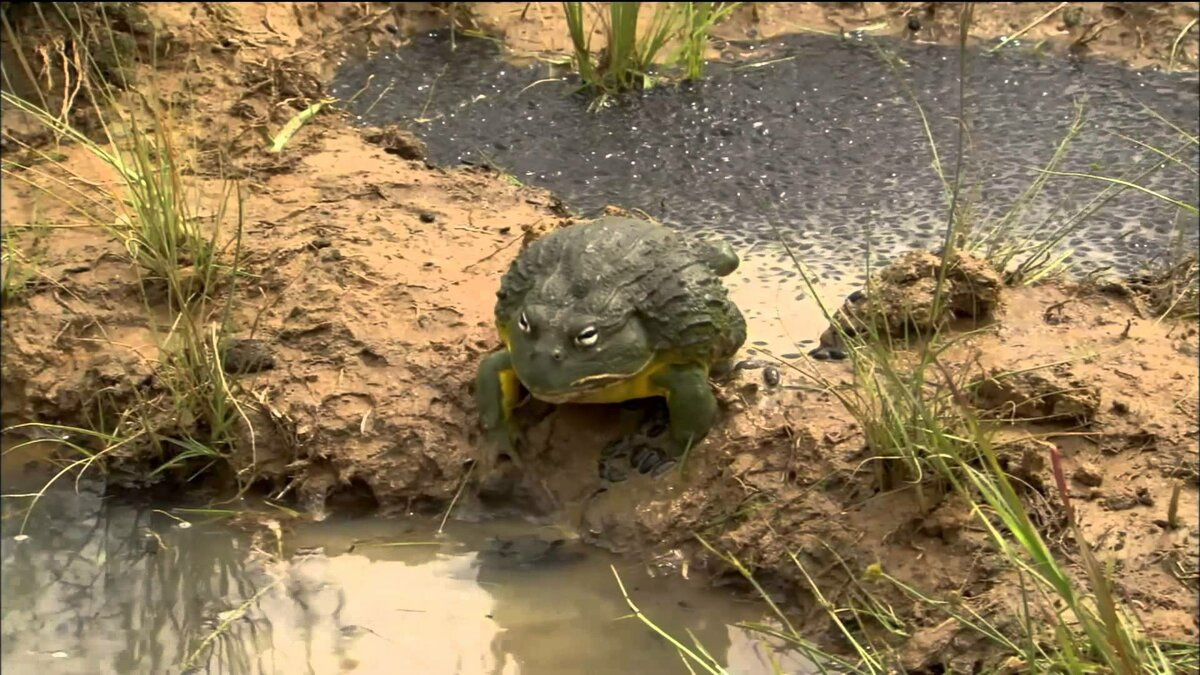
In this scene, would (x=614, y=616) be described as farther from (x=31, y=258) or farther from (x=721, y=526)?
(x=31, y=258)

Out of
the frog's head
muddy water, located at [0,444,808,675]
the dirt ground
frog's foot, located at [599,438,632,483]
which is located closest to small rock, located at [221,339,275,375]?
the dirt ground

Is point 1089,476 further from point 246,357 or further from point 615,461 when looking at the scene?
point 246,357

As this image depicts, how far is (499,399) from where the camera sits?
3539mm

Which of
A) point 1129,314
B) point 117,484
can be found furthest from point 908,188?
point 117,484

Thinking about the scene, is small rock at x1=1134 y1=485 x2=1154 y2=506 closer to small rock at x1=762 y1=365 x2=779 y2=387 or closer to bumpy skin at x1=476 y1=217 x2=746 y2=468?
small rock at x1=762 y1=365 x2=779 y2=387

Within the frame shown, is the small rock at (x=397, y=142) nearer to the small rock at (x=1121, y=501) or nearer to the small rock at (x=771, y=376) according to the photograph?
the small rock at (x=771, y=376)

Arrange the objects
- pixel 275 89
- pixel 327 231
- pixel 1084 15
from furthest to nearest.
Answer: pixel 1084 15
pixel 275 89
pixel 327 231

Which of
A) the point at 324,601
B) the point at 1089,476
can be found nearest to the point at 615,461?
the point at 324,601

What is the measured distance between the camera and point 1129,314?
12.4 feet

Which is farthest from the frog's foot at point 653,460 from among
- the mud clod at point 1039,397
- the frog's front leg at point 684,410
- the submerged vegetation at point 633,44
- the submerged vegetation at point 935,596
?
the submerged vegetation at point 633,44

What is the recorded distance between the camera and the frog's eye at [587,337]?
10.5 ft

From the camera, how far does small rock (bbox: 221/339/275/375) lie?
3758 mm

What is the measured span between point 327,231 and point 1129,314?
104 inches

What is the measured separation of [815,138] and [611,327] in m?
2.17
